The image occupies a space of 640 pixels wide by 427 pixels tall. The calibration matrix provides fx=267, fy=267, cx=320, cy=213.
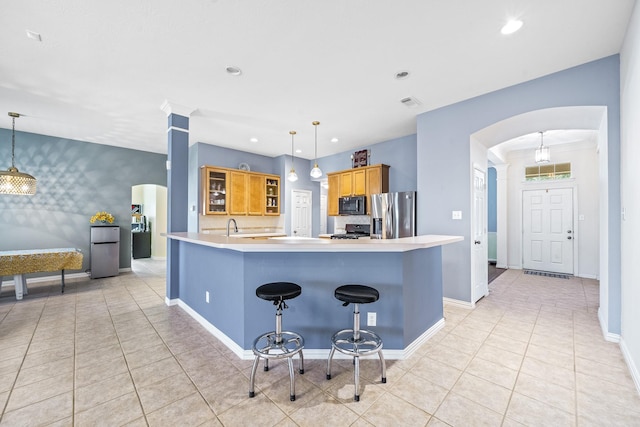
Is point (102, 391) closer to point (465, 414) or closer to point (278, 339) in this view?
point (278, 339)

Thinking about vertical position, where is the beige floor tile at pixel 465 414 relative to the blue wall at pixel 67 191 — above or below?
below

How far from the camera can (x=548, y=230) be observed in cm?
600

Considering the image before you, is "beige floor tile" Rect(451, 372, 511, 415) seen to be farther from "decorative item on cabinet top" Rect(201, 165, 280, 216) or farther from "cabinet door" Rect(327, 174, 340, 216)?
"decorative item on cabinet top" Rect(201, 165, 280, 216)

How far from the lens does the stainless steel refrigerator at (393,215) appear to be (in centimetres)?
463

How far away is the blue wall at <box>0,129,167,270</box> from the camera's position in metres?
5.00

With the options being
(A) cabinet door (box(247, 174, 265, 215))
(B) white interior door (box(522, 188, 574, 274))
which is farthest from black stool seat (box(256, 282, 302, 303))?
(B) white interior door (box(522, 188, 574, 274))

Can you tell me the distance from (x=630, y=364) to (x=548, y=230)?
15.7 ft

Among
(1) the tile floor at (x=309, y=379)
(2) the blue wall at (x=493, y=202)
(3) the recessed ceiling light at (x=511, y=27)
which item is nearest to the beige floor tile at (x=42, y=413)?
(1) the tile floor at (x=309, y=379)

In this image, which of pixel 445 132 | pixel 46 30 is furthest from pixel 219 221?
pixel 445 132

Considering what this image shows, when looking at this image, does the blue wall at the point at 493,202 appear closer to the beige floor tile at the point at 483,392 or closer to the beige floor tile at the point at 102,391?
the beige floor tile at the point at 483,392

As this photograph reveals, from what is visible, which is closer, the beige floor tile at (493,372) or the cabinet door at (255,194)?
the beige floor tile at (493,372)

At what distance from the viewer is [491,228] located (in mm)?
7160

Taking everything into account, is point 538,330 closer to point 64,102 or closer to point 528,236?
point 528,236

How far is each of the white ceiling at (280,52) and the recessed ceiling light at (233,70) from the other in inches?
3.0
